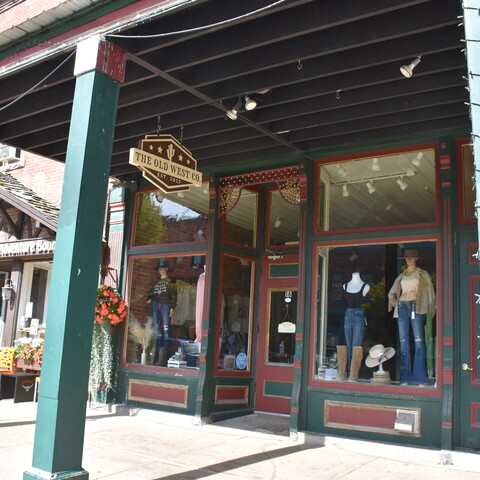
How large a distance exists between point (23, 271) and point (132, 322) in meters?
3.51

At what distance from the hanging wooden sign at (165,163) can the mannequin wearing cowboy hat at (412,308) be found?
2.90 meters

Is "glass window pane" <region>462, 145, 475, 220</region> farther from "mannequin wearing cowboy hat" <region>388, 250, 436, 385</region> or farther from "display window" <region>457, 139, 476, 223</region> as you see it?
"mannequin wearing cowboy hat" <region>388, 250, 436, 385</region>

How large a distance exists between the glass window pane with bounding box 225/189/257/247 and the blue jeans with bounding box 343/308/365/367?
7.35 feet

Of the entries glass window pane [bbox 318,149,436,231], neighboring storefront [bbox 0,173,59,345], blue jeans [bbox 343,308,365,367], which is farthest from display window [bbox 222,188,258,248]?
neighboring storefront [bbox 0,173,59,345]

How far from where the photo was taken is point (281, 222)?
889cm

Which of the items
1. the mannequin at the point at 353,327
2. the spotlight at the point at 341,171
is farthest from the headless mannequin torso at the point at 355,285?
the spotlight at the point at 341,171

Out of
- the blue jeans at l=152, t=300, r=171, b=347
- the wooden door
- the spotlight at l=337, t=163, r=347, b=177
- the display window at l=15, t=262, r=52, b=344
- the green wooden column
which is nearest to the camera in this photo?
the green wooden column

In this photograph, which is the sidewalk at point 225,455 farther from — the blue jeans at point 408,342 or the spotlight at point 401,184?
the spotlight at point 401,184

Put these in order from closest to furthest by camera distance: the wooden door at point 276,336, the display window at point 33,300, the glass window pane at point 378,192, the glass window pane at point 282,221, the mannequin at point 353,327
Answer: the glass window pane at point 378,192 < the mannequin at point 353,327 < the glass window pane at point 282,221 < the wooden door at point 276,336 < the display window at point 33,300

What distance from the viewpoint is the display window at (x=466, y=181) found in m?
6.72

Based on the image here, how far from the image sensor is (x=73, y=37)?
571 cm

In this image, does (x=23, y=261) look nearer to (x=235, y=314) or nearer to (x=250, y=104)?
(x=235, y=314)

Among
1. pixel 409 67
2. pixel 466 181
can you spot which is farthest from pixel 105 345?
pixel 409 67

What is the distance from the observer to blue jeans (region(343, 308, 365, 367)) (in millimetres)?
7379
